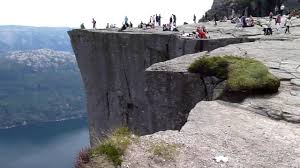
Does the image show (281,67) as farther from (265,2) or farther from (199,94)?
(265,2)

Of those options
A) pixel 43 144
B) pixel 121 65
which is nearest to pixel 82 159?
pixel 121 65

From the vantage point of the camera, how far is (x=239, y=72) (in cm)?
1348

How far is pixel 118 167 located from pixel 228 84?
19.2 ft

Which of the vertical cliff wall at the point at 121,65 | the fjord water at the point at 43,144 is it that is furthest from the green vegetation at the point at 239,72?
the fjord water at the point at 43,144

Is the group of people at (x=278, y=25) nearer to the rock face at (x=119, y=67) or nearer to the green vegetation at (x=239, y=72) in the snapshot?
the rock face at (x=119, y=67)

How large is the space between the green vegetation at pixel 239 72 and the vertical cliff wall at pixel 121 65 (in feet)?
28.5

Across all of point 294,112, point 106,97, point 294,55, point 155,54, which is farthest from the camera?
point 106,97

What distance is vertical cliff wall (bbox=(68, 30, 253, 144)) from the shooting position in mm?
26783

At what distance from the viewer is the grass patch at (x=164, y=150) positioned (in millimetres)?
8492

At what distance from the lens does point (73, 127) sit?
17862 centimetres

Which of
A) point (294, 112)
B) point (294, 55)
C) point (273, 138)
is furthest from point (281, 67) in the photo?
point (273, 138)

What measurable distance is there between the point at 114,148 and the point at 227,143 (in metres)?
2.28

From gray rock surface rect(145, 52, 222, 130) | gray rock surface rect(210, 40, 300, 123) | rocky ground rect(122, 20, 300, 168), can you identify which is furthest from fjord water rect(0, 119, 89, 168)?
rocky ground rect(122, 20, 300, 168)

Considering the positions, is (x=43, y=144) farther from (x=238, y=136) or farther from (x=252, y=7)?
(x=238, y=136)
